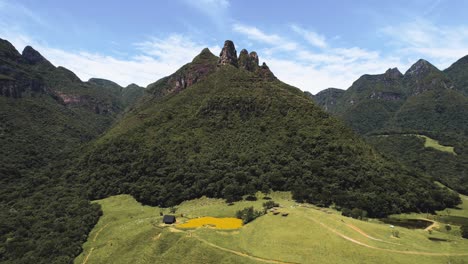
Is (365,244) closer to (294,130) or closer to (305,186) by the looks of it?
(305,186)

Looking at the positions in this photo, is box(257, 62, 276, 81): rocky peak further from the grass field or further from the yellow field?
the yellow field

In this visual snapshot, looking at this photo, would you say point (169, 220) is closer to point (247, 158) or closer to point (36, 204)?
point (247, 158)

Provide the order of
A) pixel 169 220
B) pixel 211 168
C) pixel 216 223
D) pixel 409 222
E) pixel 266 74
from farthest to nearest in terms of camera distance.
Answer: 1. pixel 266 74
2. pixel 211 168
3. pixel 409 222
4. pixel 169 220
5. pixel 216 223

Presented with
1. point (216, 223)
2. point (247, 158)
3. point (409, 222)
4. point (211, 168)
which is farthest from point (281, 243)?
point (247, 158)

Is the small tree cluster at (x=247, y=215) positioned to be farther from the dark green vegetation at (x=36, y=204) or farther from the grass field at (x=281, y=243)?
the dark green vegetation at (x=36, y=204)

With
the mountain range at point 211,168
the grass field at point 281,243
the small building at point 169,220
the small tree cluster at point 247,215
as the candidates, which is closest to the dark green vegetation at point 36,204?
the mountain range at point 211,168

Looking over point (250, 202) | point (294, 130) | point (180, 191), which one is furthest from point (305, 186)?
point (180, 191)
